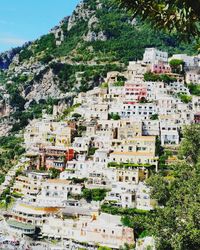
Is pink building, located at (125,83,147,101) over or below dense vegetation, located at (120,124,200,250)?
over

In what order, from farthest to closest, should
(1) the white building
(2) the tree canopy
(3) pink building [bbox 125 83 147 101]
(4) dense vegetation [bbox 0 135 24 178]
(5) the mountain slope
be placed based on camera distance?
(5) the mountain slope, (1) the white building, (4) dense vegetation [bbox 0 135 24 178], (3) pink building [bbox 125 83 147 101], (2) the tree canopy

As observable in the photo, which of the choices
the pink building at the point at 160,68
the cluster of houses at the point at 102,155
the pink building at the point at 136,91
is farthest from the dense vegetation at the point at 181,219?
the pink building at the point at 160,68

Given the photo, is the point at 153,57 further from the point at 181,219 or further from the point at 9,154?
the point at 181,219

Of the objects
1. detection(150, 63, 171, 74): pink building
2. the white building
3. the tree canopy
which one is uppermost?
the white building

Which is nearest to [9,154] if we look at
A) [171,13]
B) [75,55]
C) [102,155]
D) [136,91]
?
[102,155]

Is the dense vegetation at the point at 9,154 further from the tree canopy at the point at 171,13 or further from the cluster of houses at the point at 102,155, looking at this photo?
the tree canopy at the point at 171,13

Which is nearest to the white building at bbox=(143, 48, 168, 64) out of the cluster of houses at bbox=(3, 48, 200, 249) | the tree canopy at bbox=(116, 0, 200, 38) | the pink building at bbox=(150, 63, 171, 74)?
the cluster of houses at bbox=(3, 48, 200, 249)

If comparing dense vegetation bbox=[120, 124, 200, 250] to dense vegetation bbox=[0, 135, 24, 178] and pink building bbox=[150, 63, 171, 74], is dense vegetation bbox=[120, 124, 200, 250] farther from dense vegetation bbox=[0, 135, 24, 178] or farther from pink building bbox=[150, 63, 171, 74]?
pink building bbox=[150, 63, 171, 74]

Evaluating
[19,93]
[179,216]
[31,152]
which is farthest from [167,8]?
[19,93]
